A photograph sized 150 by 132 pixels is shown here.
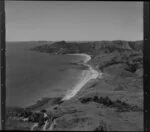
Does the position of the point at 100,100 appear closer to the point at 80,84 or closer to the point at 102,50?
the point at 80,84

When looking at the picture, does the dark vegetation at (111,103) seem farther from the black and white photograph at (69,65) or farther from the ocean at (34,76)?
the ocean at (34,76)

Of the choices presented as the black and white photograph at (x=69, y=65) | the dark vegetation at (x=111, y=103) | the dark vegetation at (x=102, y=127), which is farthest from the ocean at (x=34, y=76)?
the dark vegetation at (x=102, y=127)

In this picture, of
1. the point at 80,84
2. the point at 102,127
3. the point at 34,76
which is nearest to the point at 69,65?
the point at 80,84

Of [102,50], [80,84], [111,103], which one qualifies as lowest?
[111,103]

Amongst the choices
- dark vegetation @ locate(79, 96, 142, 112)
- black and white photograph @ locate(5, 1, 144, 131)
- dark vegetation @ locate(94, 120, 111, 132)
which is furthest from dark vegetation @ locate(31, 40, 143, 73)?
dark vegetation @ locate(94, 120, 111, 132)

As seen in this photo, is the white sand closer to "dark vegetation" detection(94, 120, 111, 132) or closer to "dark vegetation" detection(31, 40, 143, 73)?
"dark vegetation" detection(31, 40, 143, 73)

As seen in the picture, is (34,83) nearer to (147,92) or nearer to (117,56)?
(117,56)

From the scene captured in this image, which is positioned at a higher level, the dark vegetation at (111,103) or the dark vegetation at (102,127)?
the dark vegetation at (111,103)
